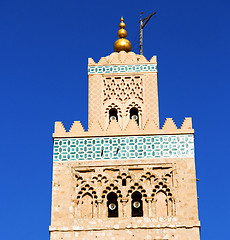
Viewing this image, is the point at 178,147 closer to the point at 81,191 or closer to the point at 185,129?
the point at 185,129

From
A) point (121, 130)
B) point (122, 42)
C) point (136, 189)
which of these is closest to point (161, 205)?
point (136, 189)

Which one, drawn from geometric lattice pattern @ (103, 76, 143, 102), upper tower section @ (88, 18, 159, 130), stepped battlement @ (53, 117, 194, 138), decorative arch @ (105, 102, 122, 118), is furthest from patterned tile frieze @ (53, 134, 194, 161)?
geometric lattice pattern @ (103, 76, 143, 102)

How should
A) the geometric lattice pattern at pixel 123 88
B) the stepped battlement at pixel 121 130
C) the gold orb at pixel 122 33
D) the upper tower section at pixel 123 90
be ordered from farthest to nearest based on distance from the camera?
the gold orb at pixel 122 33 < the geometric lattice pattern at pixel 123 88 < the upper tower section at pixel 123 90 < the stepped battlement at pixel 121 130

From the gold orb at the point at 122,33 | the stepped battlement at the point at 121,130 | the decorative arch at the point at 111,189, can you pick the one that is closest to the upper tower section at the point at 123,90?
the stepped battlement at the point at 121,130

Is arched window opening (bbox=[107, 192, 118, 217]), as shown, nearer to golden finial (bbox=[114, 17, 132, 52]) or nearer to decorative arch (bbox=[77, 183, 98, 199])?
decorative arch (bbox=[77, 183, 98, 199])

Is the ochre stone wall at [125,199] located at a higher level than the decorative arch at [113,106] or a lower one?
lower

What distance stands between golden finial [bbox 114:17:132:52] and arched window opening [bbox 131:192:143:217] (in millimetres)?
5155

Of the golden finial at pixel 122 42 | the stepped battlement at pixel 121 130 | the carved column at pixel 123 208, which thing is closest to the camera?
the carved column at pixel 123 208

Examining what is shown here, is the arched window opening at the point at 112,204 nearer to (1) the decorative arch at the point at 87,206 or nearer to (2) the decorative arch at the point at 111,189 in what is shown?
(2) the decorative arch at the point at 111,189

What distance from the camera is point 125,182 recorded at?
72.4ft

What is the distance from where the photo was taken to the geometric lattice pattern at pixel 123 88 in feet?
79.6

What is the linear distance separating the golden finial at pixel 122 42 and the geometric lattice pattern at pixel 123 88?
133 cm

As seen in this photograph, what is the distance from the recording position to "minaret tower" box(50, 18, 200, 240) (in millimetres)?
21375

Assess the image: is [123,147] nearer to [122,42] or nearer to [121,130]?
[121,130]
